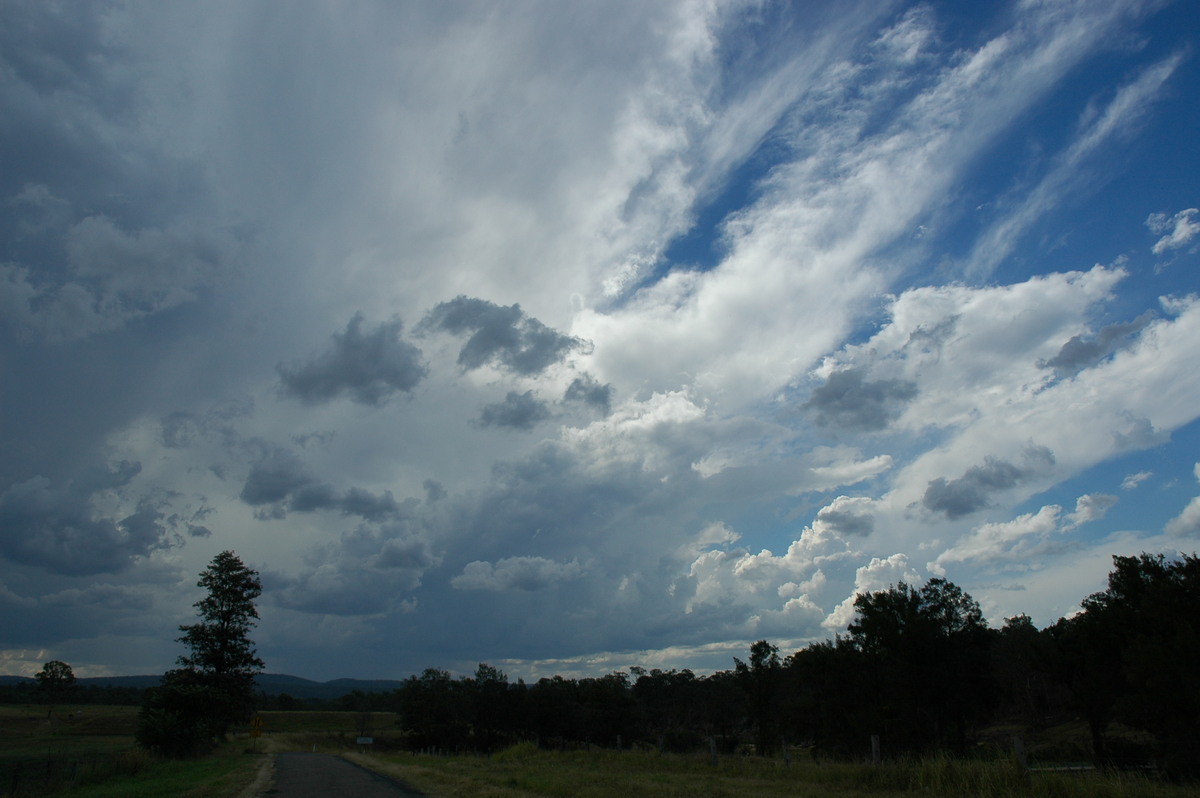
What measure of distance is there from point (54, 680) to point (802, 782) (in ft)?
426

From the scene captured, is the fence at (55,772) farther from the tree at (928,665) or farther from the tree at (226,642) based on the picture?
the tree at (928,665)

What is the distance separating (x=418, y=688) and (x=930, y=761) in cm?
9641

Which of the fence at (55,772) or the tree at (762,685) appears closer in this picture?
the fence at (55,772)

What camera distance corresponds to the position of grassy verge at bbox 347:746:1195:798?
1518cm

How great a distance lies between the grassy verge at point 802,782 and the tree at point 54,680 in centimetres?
11147

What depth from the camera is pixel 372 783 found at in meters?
24.8

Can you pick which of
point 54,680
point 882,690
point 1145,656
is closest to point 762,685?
point 882,690

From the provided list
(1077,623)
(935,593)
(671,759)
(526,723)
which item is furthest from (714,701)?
(671,759)

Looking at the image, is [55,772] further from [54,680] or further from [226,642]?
[54,680]

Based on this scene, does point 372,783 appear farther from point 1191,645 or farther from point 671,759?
point 1191,645

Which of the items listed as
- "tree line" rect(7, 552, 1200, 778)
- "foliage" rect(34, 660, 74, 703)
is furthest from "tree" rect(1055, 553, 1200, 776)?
"foliage" rect(34, 660, 74, 703)

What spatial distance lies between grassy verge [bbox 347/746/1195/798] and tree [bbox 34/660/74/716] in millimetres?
111474

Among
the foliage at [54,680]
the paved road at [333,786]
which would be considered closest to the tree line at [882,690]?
the paved road at [333,786]

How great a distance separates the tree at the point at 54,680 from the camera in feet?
348
